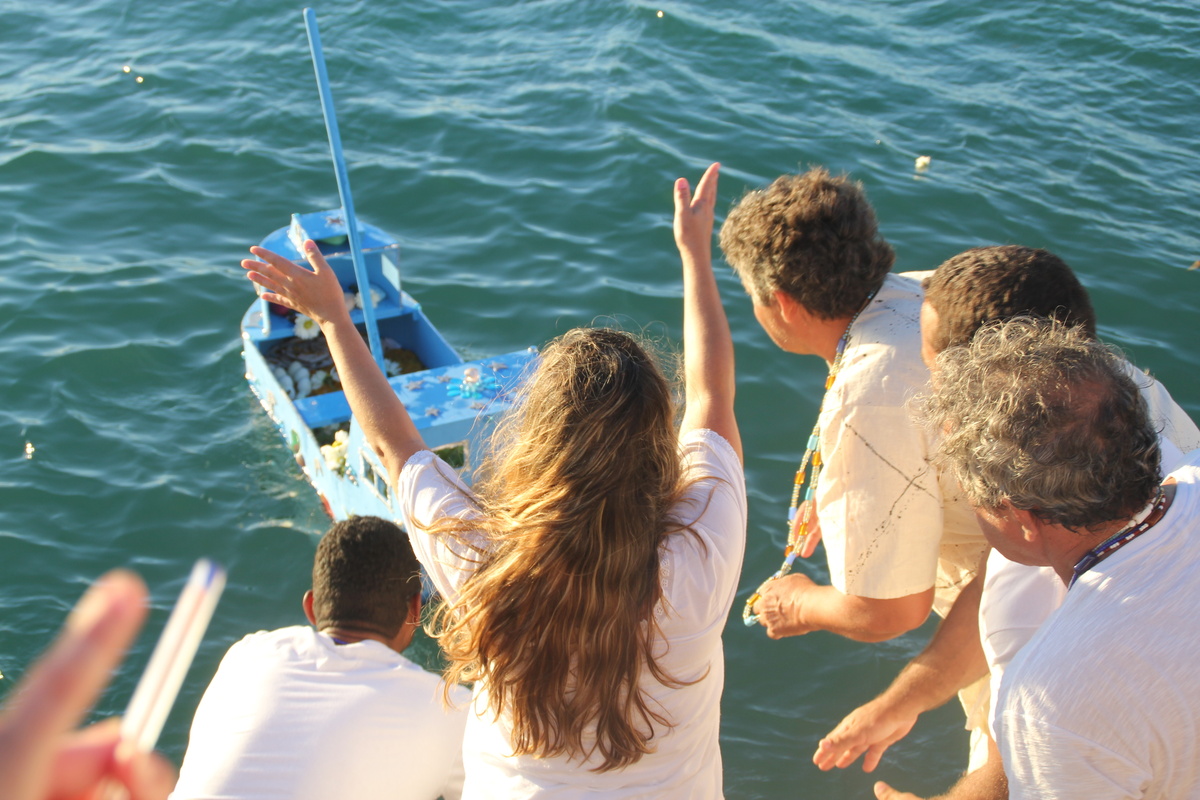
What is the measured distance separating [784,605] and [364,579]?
1166 mm

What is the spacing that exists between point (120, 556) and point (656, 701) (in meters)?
3.72

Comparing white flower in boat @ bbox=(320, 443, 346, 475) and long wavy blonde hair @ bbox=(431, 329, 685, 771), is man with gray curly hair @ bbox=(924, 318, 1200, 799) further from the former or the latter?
white flower in boat @ bbox=(320, 443, 346, 475)

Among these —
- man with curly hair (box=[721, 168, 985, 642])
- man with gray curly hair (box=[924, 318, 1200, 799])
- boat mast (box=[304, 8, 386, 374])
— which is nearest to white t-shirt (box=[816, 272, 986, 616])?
man with curly hair (box=[721, 168, 985, 642])

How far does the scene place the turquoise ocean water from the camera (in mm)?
4637

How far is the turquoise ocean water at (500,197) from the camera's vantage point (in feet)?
15.2

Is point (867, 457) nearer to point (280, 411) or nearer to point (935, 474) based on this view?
point (935, 474)

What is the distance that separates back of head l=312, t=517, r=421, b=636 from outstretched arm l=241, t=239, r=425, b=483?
22.9 inches

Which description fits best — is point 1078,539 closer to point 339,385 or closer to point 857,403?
point 857,403

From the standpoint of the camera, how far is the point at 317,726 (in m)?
2.23

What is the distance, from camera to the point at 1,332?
243 inches

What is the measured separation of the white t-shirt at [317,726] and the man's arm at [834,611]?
0.93m

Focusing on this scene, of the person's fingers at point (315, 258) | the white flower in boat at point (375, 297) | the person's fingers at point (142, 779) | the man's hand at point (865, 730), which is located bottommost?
the man's hand at point (865, 730)

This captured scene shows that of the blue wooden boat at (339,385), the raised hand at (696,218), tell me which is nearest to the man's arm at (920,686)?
the raised hand at (696,218)

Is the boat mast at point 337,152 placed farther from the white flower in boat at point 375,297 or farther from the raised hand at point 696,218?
the raised hand at point 696,218
